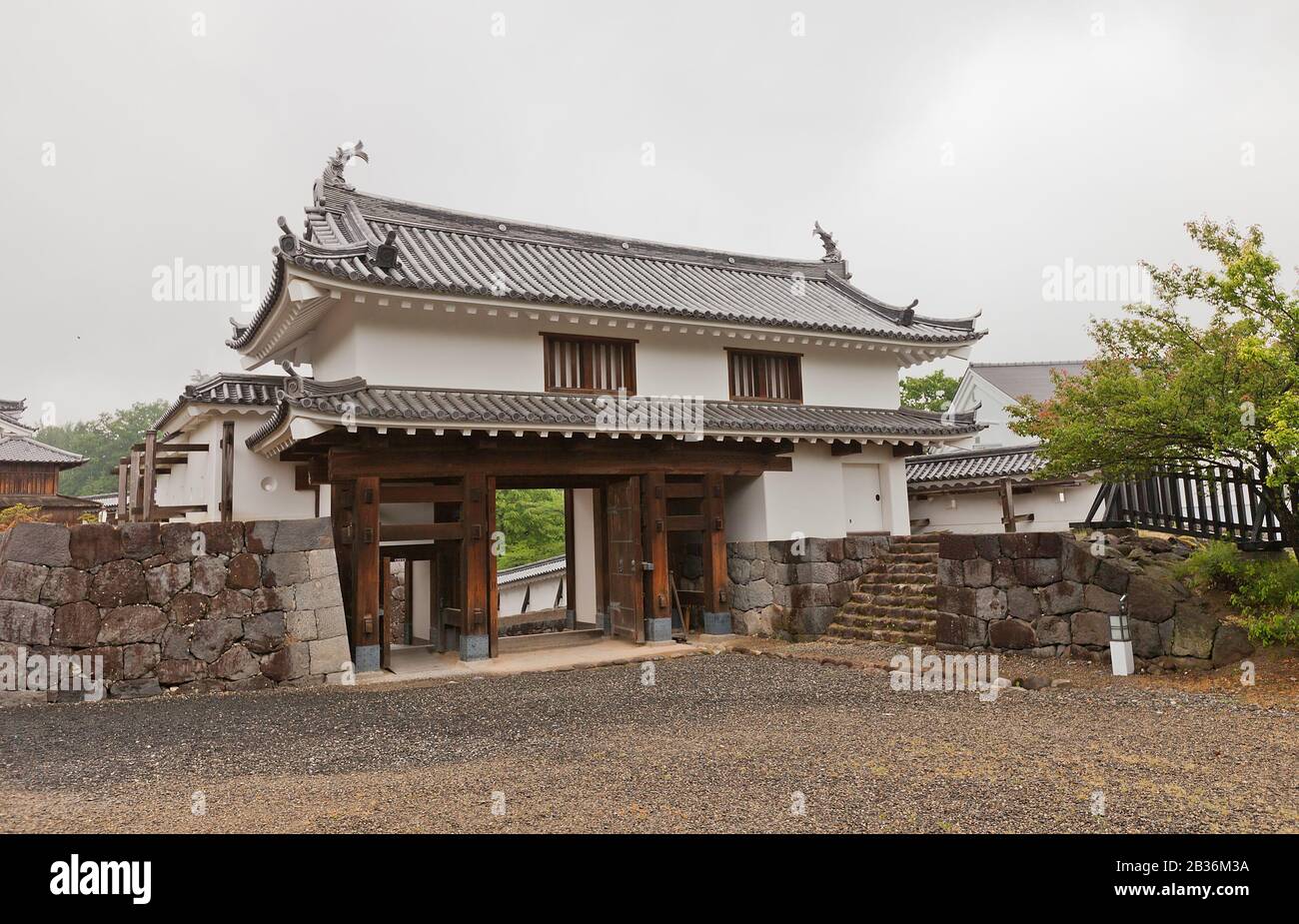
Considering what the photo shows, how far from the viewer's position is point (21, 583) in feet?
31.2

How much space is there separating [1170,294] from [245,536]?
12.2m

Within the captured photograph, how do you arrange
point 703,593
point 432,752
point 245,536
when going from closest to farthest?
point 432,752 < point 245,536 < point 703,593

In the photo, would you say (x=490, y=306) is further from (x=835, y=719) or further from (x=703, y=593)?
(x=835, y=719)

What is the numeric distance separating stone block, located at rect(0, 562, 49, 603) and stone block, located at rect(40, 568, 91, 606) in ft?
0.27

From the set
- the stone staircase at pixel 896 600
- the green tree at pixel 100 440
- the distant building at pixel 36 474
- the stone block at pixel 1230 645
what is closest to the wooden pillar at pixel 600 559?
the stone staircase at pixel 896 600

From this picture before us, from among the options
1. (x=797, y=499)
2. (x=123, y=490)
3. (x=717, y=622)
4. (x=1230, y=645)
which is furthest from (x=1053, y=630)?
(x=123, y=490)

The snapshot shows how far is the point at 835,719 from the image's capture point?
7703mm

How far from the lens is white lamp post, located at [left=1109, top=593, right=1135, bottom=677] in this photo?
9211mm

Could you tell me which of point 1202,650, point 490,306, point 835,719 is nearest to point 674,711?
point 835,719

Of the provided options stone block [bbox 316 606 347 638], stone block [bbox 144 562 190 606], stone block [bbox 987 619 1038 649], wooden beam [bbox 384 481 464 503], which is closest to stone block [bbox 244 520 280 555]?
stone block [bbox 144 562 190 606]

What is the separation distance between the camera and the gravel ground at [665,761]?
493 centimetres

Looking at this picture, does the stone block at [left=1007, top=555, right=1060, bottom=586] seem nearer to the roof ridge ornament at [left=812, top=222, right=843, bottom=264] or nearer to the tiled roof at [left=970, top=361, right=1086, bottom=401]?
the roof ridge ornament at [left=812, top=222, right=843, bottom=264]

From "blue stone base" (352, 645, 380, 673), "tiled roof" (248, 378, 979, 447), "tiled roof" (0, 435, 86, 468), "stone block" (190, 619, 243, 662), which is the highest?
"tiled roof" (0, 435, 86, 468)
